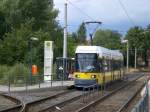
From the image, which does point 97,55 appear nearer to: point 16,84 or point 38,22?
point 16,84

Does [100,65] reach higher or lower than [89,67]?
higher

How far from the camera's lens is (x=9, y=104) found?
26.3 metres

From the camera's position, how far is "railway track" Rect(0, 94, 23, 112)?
2254 cm

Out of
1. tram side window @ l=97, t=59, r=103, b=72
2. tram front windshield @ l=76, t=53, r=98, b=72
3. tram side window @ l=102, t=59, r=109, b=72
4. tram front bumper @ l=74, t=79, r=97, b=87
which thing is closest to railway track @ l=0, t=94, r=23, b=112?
tram front bumper @ l=74, t=79, r=97, b=87

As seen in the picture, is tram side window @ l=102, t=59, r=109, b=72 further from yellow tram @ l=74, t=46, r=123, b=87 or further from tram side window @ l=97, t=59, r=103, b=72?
tram side window @ l=97, t=59, r=103, b=72

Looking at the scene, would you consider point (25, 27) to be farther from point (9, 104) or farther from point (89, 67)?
point (9, 104)

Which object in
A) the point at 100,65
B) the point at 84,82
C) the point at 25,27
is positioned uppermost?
the point at 25,27

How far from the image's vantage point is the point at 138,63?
156125 millimetres

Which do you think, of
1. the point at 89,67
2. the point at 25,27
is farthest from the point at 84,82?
the point at 25,27

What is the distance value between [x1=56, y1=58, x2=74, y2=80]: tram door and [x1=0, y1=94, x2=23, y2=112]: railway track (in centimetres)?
1669

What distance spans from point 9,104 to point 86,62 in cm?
1401

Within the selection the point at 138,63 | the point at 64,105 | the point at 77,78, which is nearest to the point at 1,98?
the point at 64,105

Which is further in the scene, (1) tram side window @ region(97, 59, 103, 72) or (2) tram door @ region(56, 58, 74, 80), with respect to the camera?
(2) tram door @ region(56, 58, 74, 80)

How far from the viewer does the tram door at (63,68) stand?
4877 centimetres
